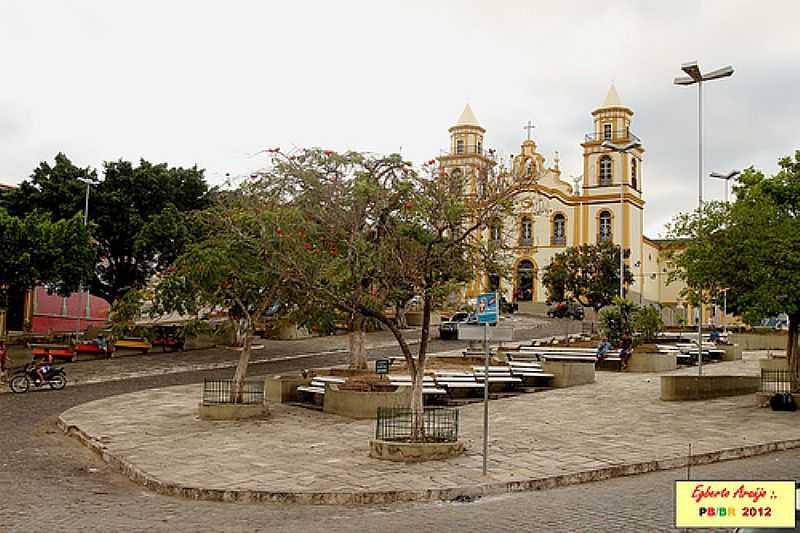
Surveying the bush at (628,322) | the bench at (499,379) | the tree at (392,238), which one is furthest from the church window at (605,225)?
the tree at (392,238)

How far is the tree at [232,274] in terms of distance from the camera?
56.1ft

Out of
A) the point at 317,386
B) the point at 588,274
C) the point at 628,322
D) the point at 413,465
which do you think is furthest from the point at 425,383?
the point at 588,274

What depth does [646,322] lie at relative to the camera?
3256 centimetres

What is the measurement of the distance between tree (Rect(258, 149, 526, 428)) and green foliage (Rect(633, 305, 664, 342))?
19.7 meters

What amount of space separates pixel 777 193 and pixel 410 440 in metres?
11.4

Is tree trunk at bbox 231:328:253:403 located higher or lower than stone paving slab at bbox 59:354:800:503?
higher

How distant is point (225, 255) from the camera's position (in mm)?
17578

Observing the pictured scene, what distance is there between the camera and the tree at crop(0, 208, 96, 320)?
26.6m

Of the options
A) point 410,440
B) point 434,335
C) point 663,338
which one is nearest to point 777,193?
point 410,440

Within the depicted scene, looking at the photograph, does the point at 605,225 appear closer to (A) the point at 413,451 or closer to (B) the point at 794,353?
(B) the point at 794,353

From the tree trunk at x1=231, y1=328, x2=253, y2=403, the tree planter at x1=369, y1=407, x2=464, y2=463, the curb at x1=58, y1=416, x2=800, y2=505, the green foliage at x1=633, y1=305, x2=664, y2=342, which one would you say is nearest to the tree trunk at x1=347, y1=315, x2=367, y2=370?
the tree trunk at x1=231, y1=328, x2=253, y2=403

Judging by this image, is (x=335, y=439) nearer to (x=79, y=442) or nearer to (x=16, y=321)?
(x=79, y=442)

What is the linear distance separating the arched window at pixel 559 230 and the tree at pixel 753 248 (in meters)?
47.4

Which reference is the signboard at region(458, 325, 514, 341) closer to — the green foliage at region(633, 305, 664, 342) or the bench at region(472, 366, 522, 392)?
the bench at region(472, 366, 522, 392)
